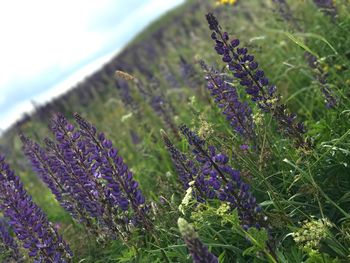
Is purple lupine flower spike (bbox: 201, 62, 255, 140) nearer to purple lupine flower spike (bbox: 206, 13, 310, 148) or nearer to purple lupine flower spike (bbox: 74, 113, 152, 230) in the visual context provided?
purple lupine flower spike (bbox: 206, 13, 310, 148)

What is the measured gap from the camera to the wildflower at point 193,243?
2.49 metres

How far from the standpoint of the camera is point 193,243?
2541 millimetres

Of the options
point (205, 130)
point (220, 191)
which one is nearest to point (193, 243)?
point (220, 191)

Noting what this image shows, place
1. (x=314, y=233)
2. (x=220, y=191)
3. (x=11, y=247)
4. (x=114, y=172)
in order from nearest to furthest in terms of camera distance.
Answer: (x=314, y=233) → (x=220, y=191) → (x=114, y=172) → (x=11, y=247)

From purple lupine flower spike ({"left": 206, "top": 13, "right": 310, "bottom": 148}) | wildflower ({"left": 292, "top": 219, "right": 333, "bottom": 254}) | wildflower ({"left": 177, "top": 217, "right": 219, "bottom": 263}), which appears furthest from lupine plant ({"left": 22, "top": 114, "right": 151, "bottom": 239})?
wildflower ({"left": 177, "top": 217, "right": 219, "bottom": 263})

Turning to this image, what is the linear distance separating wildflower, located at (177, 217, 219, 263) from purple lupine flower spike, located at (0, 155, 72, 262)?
2.01 meters

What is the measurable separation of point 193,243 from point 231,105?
236 centimetres

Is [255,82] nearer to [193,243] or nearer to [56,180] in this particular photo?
[193,243]

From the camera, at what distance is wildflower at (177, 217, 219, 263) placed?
2.49m

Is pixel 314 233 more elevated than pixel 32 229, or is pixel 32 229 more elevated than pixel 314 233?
pixel 32 229

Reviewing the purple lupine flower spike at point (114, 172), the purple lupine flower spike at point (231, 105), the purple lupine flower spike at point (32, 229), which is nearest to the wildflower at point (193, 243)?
the purple lupine flower spike at point (114, 172)

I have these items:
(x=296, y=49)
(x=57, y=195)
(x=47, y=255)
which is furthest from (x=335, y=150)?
(x=296, y=49)

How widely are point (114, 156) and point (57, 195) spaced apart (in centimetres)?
184

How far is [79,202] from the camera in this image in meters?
5.24
